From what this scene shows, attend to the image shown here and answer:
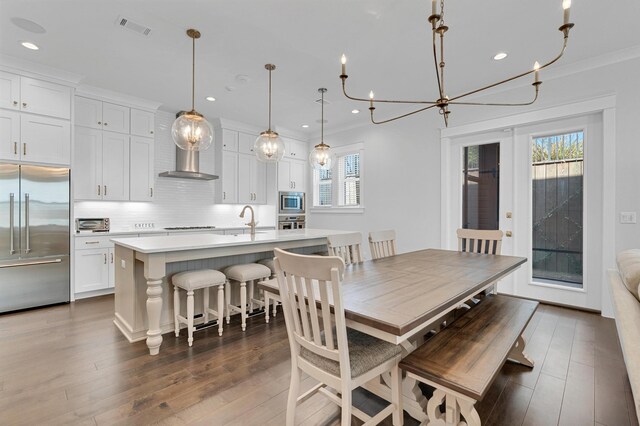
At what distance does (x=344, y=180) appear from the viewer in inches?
238

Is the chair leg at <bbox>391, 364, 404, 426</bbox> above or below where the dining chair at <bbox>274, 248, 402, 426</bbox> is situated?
below

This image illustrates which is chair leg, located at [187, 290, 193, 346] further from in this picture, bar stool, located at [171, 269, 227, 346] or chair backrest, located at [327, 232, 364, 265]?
chair backrest, located at [327, 232, 364, 265]

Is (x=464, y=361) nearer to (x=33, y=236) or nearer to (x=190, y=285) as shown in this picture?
(x=190, y=285)

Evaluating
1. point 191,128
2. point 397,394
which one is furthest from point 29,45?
point 397,394

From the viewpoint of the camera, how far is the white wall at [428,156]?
3125 millimetres

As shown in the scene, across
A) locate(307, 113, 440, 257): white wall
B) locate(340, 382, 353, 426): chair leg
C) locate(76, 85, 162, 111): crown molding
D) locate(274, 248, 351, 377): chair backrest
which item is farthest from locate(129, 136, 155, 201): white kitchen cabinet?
locate(340, 382, 353, 426): chair leg

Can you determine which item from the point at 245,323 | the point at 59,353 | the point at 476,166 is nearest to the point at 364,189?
the point at 476,166

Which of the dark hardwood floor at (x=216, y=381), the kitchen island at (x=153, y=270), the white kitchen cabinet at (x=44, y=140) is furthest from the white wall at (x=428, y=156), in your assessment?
the white kitchen cabinet at (x=44, y=140)

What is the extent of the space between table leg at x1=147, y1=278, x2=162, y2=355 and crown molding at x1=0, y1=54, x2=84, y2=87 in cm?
310

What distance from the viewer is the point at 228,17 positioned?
2.59 metres

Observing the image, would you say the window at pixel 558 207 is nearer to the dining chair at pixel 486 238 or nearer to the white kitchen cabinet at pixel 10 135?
the dining chair at pixel 486 238

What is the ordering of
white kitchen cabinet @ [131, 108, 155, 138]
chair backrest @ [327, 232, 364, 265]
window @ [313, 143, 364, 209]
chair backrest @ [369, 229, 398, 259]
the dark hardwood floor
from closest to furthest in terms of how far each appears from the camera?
the dark hardwood floor < chair backrest @ [327, 232, 364, 265] < chair backrest @ [369, 229, 398, 259] < white kitchen cabinet @ [131, 108, 155, 138] < window @ [313, 143, 364, 209]

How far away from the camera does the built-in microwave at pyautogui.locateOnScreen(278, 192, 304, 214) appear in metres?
6.15

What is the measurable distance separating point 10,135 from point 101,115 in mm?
1060
